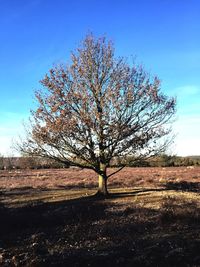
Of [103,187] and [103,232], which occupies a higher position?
[103,187]

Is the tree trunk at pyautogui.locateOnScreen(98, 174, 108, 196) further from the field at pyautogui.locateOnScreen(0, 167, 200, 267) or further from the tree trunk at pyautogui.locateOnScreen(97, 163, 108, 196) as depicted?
the field at pyautogui.locateOnScreen(0, 167, 200, 267)

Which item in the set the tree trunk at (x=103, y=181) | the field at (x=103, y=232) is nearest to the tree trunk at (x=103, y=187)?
the tree trunk at (x=103, y=181)

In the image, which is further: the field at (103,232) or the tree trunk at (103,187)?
the tree trunk at (103,187)

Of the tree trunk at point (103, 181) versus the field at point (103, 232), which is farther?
the tree trunk at point (103, 181)

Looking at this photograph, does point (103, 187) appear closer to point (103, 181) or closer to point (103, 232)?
point (103, 181)

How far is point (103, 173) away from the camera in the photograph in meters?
22.0

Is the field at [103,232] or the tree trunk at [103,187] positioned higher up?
the tree trunk at [103,187]

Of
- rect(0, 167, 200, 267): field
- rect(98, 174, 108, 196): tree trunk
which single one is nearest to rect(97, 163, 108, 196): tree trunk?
rect(98, 174, 108, 196): tree trunk

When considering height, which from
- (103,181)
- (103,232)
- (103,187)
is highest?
(103,181)

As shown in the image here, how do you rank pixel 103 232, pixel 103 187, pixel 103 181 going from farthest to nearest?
pixel 103 181
pixel 103 187
pixel 103 232

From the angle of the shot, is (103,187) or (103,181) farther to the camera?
(103,181)

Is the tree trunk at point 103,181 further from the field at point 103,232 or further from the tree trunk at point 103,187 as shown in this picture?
the field at point 103,232

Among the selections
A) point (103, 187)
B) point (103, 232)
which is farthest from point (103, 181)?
point (103, 232)

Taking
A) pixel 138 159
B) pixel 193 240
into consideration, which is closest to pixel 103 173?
pixel 138 159
